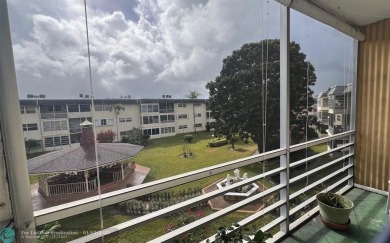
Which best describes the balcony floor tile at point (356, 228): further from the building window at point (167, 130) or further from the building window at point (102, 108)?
the building window at point (102, 108)

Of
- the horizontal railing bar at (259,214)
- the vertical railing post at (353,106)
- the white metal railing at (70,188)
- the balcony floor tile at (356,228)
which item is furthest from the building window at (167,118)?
the vertical railing post at (353,106)

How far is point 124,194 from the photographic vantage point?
108cm

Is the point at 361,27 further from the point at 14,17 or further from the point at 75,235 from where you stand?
the point at 75,235

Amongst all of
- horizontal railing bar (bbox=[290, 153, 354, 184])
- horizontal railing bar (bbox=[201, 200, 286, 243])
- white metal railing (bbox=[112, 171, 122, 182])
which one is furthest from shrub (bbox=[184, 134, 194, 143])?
horizontal railing bar (bbox=[290, 153, 354, 184])

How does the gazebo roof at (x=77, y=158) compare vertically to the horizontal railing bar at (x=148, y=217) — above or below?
above

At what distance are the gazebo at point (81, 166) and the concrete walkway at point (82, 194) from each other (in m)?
0.02

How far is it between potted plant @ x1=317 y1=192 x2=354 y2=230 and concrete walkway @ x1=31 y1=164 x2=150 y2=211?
78.0 inches

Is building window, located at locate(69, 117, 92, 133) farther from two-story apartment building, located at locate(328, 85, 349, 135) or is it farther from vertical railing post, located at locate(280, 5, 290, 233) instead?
two-story apartment building, located at locate(328, 85, 349, 135)

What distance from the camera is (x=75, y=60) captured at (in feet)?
3.17

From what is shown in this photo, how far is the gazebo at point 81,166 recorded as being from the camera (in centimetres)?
92

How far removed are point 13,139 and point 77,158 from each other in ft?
0.88

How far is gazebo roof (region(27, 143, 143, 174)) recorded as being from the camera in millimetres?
903

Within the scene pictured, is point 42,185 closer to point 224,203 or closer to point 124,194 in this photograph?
point 124,194

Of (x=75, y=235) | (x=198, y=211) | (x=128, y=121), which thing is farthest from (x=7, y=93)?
(x=198, y=211)
